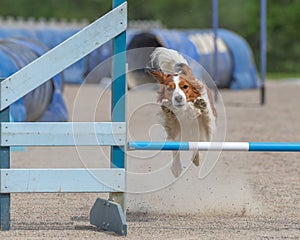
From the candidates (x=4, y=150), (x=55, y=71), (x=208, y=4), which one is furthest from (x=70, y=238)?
(x=208, y=4)

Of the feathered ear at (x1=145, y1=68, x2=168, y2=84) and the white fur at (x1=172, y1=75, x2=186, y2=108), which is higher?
the feathered ear at (x1=145, y1=68, x2=168, y2=84)

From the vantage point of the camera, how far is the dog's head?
6.23m

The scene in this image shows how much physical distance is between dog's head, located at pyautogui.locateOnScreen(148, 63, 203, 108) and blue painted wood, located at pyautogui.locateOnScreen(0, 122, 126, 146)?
0.93m

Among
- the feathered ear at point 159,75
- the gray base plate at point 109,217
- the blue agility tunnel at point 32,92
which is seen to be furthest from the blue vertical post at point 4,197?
the blue agility tunnel at point 32,92

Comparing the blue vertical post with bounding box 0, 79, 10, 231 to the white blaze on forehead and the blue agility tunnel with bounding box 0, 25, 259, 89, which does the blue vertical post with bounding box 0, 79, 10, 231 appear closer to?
the white blaze on forehead

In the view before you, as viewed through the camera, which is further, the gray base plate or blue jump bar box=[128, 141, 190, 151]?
blue jump bar box=[128, 141, 190, 151]

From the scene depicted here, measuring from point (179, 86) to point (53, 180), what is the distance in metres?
1.33

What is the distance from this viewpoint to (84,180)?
5414 millimetres

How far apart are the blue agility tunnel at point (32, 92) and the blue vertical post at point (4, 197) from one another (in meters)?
5.03

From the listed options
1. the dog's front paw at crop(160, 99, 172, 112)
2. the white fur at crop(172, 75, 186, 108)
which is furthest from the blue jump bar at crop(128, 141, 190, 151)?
the dog's front paw at crop(160, 99, 172, 112)

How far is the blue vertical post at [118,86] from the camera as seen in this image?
5398 mm

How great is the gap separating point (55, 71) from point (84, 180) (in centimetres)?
72

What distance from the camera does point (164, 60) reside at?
6449mm

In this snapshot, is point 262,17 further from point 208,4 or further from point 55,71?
point 208,4
